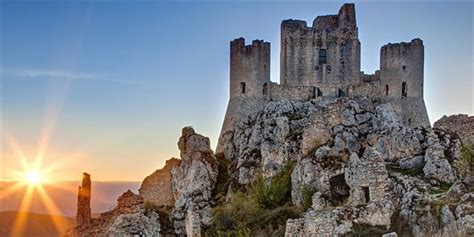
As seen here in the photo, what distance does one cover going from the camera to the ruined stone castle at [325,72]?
43.1 m

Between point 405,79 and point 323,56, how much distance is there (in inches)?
224

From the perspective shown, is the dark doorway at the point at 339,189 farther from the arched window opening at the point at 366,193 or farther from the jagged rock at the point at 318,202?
the arched window opening at the point at 366,193

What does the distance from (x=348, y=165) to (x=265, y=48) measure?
17.6m

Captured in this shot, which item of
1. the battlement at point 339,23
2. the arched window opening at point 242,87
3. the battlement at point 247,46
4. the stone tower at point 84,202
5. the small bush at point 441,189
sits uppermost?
the battlement at point 339,23

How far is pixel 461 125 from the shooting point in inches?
1415

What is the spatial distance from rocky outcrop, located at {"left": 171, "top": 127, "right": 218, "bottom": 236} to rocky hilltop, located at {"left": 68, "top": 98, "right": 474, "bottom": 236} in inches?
2.5

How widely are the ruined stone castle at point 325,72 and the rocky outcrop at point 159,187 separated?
4.18m

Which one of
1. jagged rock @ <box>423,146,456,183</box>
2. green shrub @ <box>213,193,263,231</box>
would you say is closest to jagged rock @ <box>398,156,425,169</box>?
jagged rock @ <box>423,146,456,183</box>

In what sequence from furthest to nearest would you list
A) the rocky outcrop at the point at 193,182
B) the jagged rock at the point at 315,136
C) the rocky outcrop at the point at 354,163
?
1. the jagged rock at the point at 315,136
2. the rocky outcrop at the point at 193,182
3. the rocky outcrop at the point at 354,163

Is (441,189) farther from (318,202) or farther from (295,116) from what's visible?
(295,116)

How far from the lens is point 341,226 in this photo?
939 inches

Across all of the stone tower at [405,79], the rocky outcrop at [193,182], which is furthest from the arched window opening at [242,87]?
the stone tower at [405,79]

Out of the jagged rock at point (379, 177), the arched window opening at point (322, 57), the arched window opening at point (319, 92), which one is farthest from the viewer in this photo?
the arched window opening at point (322, 57)

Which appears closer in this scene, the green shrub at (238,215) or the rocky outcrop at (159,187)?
the green shrub at (238,215)
